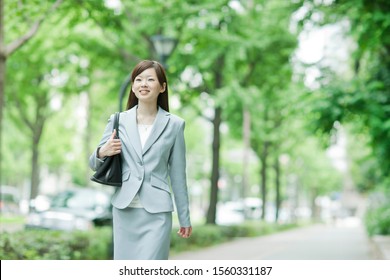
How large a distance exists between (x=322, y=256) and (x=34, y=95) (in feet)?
52.9

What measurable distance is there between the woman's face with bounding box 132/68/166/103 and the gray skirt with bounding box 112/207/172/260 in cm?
62

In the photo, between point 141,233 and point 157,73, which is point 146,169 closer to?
point 141,233

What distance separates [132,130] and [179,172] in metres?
0.35

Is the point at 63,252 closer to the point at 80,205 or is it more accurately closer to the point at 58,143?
the point at 80,205

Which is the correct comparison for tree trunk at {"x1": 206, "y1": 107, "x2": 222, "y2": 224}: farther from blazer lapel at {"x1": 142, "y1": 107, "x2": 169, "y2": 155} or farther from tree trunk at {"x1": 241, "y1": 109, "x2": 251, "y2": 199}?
blazer lapel at {"x1": 142, "y1": 107, "x2": 169, "y2": 155}

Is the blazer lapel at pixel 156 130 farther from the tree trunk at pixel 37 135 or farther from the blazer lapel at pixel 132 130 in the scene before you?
the tree trunk at pixel 37 135

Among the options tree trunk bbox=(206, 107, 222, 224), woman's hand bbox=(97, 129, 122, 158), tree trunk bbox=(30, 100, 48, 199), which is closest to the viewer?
woman's hand bbox=(97, 129, 122, 158)

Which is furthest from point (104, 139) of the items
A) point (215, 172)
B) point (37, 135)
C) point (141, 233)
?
point (37, 135)

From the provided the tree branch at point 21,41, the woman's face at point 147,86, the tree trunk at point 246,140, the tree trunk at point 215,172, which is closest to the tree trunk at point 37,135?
the tree trunk at point 246,140

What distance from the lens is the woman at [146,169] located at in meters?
3.75

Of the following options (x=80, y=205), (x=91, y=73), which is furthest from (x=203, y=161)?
(x=80, y=205)

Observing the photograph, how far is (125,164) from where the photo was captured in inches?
150

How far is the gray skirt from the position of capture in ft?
12.3

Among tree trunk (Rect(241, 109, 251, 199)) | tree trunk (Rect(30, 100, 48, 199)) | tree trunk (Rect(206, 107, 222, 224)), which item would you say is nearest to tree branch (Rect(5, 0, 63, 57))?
tree trunk (Rect(206, 107, 222, 224))
